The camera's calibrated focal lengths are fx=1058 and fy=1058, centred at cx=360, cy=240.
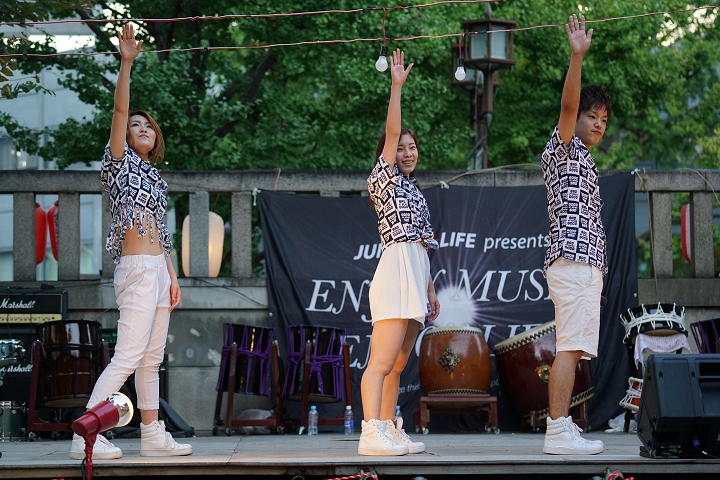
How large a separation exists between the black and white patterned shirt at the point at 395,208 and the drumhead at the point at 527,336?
3.00 m

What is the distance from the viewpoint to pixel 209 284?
29.7ft

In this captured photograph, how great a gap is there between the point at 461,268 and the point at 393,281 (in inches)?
142

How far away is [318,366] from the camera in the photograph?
838 cm

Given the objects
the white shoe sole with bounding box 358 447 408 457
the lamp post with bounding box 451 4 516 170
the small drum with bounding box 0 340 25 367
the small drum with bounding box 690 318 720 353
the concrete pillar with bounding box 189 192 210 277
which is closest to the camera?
the white shoe sole with bounding box 358 447 408 457

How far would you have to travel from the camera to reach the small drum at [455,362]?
334 inches

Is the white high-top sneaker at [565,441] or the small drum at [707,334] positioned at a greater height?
the small drum at [707,334]

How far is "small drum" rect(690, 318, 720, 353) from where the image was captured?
8281 millimetres

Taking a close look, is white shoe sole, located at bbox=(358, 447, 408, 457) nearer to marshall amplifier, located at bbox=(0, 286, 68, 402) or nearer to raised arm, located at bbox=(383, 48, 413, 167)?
raised arm, located at bbox=(383, 48, 413, 167)

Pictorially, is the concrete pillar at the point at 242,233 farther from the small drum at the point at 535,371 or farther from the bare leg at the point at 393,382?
the bare leg at the point at 393,382

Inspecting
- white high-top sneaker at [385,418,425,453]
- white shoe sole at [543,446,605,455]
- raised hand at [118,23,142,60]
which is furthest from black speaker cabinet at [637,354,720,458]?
raised hand at [118,23,142,60]

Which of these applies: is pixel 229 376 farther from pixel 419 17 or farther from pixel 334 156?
pixel 419 17

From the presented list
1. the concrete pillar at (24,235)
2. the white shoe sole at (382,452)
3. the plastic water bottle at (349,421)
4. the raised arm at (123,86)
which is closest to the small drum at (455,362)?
the plastic water bottle at (349,421)

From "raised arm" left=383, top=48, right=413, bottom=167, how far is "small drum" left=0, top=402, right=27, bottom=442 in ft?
12.9

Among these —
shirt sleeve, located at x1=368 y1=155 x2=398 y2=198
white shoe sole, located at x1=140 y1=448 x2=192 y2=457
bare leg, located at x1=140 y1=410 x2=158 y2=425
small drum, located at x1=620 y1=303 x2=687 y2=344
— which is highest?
shirt sleeve, located at x1=368 y1=155 x2=398 y2=198
